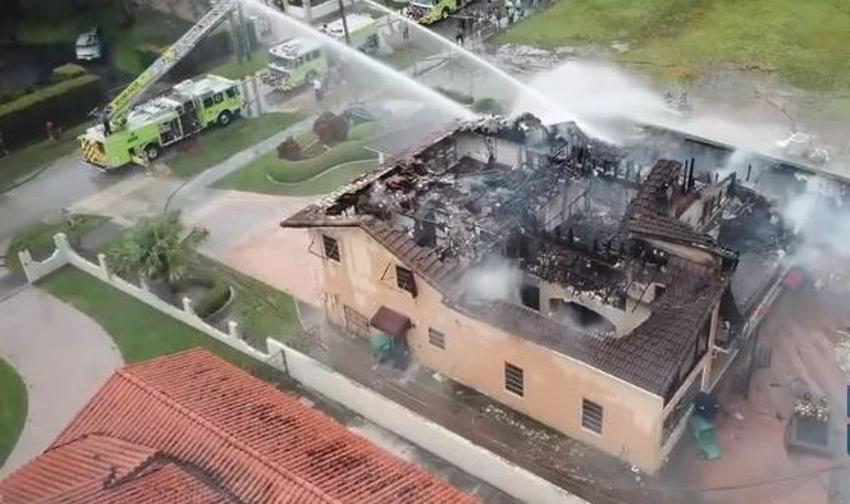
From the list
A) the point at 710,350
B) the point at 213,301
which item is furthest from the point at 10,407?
the point at 710,350

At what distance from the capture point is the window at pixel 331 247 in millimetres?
28812

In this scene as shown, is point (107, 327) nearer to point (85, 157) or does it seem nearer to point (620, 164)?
point (85, 157)

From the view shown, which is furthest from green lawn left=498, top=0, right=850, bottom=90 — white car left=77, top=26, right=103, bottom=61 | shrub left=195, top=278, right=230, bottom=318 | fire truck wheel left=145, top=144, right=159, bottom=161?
shrub left=195, top=278, right=230, bottom=318

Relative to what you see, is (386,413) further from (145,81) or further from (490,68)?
(490,68)

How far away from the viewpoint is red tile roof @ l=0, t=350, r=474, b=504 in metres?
19.0

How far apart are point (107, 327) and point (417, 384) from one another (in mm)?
11712

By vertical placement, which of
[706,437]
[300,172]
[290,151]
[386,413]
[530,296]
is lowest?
[706,437]

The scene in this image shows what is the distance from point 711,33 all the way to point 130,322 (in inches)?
1468

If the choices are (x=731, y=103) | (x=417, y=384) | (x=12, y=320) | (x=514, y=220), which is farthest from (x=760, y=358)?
(x=12, y=320)

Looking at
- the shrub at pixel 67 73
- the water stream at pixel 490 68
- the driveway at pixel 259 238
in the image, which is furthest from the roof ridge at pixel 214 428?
the shrub at pixel 67 73

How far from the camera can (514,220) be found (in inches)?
1081

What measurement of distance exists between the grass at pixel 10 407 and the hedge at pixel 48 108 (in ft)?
62.3

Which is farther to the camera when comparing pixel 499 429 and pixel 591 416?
pixel 499 429

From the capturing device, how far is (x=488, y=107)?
148ft
